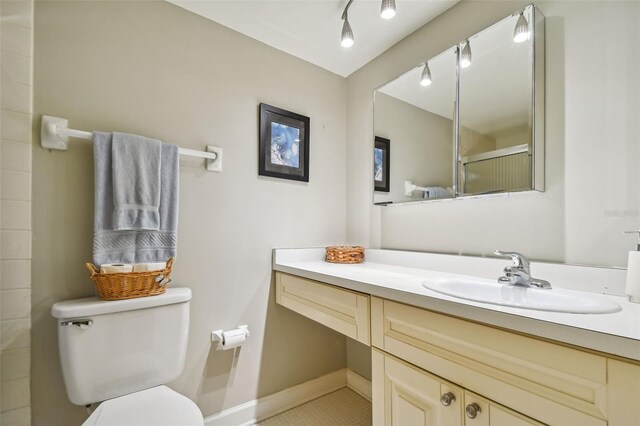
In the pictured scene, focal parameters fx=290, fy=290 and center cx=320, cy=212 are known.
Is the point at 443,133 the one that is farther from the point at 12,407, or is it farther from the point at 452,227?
the point at 12,407

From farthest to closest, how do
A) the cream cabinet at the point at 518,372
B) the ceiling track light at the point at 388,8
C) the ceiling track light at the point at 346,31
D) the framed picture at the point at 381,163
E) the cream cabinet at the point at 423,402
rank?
the framed picture at the point at 381,163 < the ceiling track light at the point at 346,31 < the ceiling track light at the point at 388,8 < the cream cabinet at the point at 423,402 < the cream cabinet at the point at 518,372

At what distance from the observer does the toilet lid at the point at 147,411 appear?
93 cm

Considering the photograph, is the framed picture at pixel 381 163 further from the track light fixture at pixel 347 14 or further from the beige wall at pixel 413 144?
the track light fixture at pixel 347 14

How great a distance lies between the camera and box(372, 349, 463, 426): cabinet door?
83cm

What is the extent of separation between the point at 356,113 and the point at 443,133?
28.7 inches

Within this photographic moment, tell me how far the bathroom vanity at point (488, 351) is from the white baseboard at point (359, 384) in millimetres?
851

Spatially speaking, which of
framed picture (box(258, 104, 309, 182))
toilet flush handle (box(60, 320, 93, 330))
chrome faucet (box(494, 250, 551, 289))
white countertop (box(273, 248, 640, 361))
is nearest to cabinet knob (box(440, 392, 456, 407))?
white countertop (box(273, 248, 640, 361))

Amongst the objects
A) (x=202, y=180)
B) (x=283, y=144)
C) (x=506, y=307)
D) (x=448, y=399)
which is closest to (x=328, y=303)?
(x=448, y=399)

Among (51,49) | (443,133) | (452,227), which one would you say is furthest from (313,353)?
(51,49)

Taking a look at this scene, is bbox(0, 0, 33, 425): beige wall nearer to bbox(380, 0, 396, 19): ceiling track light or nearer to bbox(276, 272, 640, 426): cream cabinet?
bbox(276, 272, 640, 426): cream cabinet

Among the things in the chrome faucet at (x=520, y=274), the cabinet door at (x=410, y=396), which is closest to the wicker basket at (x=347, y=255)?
the cabinet door at (x=410, y=396)

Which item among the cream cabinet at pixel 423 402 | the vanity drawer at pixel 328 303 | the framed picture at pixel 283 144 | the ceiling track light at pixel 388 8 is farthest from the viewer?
the framed picture at pixel 283 144

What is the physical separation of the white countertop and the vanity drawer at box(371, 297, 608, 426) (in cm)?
3

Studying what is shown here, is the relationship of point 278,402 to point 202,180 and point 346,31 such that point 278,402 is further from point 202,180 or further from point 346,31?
point 346,31
